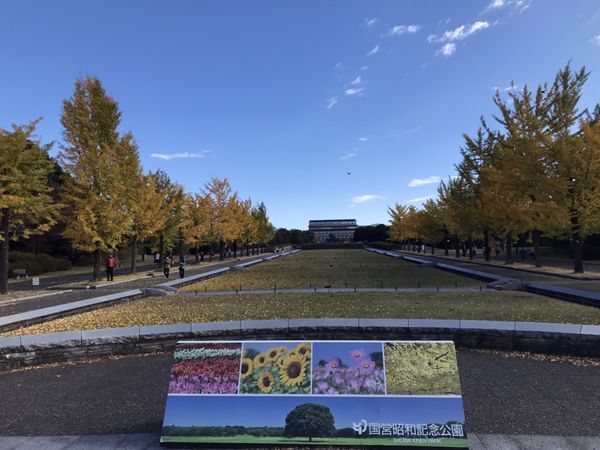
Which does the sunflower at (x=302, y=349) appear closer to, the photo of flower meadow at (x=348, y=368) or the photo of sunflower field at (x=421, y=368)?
the photo of flower meadow at (x=348, y=368)

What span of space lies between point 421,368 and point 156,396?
Answer: 11.2 feet

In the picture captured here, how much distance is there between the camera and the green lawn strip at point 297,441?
3768 mm

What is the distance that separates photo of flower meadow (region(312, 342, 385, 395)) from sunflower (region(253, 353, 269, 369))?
490 mm

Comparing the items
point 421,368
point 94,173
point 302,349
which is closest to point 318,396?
point 302,349

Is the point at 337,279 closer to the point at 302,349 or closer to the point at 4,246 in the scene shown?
the point at 4,246

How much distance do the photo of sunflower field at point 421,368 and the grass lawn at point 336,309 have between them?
579 cm

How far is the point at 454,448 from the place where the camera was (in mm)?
3738

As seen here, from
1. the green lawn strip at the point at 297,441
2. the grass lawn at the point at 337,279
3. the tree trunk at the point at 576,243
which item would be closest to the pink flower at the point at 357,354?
the green lawn strip at the point at 297,441

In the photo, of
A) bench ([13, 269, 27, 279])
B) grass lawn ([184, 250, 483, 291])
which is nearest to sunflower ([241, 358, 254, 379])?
grass lawn ([184, 250, 483, 291])

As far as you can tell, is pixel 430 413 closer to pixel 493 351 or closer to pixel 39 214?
pixel 493 351

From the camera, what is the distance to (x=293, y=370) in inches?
165

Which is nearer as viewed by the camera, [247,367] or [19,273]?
[247,367]

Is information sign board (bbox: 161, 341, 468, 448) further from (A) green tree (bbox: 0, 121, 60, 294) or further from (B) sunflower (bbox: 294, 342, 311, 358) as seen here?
(A) green tree (bbox: 0, 121, 60, 294)

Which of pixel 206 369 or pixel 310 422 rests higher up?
pixel 206 369
